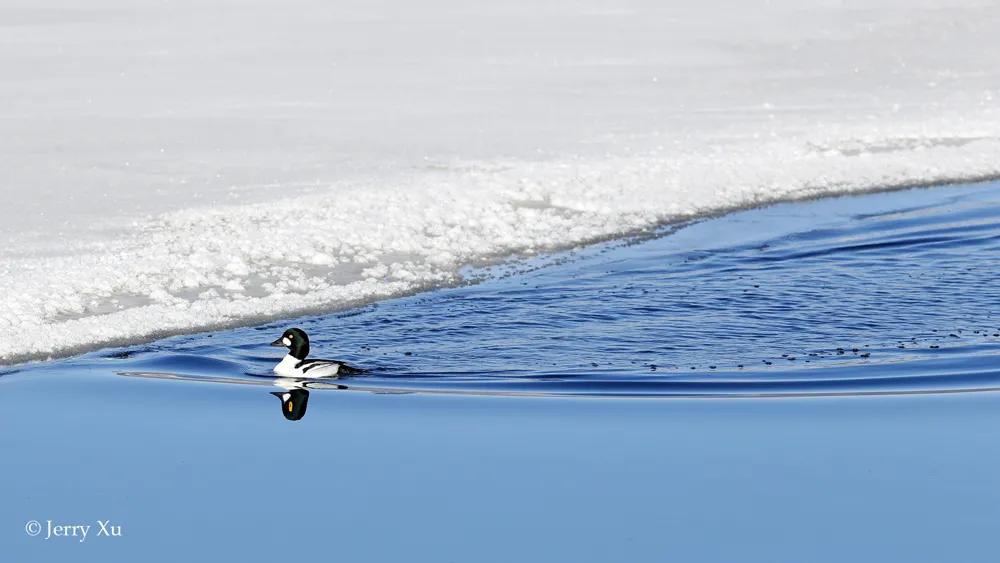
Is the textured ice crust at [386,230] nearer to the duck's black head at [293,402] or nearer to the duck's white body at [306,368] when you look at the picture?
the duck's white body at [306,368]

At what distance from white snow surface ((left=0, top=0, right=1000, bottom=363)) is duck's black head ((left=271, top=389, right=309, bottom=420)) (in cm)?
133

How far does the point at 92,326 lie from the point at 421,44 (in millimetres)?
10938

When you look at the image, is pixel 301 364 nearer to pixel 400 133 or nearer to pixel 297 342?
pixel 297 342

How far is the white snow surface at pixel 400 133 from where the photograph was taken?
34.9 ft

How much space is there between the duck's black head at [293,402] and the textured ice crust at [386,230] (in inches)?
52.0

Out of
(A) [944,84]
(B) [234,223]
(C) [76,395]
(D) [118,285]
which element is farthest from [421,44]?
(C) [76,395]

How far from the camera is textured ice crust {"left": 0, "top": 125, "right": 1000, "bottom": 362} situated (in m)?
9.73

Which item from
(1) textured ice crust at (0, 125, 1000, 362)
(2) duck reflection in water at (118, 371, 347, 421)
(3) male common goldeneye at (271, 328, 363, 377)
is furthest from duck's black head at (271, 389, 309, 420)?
(1) textured ice crust at (0, 125, 1000, 362)

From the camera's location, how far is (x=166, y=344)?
9.22m

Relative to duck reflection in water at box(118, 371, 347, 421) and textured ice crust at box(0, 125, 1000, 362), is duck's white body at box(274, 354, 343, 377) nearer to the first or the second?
duck reflection in water at box(118, 371, 347, 421)

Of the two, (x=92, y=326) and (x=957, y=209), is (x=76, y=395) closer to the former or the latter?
(x=92, y=326)

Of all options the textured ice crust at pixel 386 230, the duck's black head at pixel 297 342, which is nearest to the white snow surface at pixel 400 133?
the textured ice crust at pixel 386 230

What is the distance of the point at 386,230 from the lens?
11.5 meters

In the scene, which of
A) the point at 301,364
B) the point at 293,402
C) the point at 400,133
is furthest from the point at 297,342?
the point at 400,133
